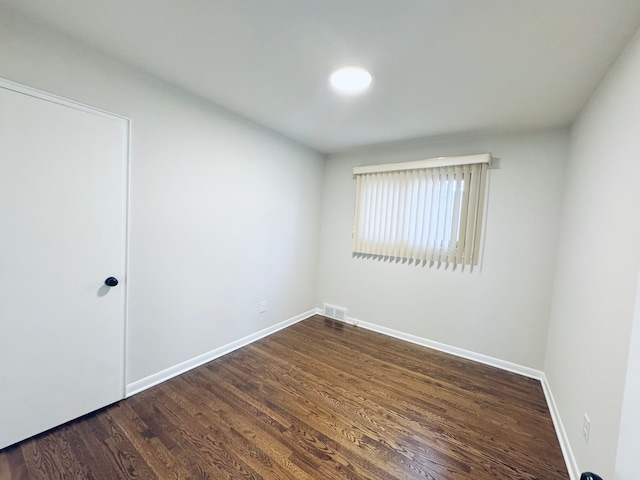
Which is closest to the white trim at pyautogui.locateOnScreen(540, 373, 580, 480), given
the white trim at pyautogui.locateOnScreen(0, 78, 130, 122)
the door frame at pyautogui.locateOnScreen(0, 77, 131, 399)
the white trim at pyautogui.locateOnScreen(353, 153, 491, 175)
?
the white trim at pyautogui.locateOnScreen(353, 153, 491, 175)

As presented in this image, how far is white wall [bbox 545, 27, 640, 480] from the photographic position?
3.92 feet

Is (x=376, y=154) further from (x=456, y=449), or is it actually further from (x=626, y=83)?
(x=456, y=449)

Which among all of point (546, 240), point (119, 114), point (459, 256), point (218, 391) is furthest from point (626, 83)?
point (218, 391)

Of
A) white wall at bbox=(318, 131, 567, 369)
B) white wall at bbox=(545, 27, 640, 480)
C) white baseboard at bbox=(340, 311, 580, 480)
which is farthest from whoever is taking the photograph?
white wall at bbox=(318, 131, 567, 369)

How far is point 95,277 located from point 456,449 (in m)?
2.66

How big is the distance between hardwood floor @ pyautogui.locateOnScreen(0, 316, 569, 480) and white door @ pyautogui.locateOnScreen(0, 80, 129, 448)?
255mm

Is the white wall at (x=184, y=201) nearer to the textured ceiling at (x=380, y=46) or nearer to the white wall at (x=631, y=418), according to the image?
the textured ceiling at (x=380, y=46)

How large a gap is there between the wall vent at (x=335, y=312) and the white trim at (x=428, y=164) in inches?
77.3

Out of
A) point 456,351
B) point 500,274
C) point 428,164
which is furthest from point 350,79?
point 456,351

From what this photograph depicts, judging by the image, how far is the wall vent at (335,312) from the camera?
386 cm

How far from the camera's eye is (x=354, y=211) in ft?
12.3

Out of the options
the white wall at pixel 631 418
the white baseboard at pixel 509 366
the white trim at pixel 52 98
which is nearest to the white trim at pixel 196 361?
the white baseboard at pixel 509 366

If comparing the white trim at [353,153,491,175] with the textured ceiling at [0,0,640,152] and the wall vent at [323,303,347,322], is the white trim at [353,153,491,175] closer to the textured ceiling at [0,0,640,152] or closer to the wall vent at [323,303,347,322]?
the textured ceiling at [0,0,640,152]

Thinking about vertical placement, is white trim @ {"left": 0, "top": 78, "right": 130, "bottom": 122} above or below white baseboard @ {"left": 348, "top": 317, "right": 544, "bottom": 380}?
above
